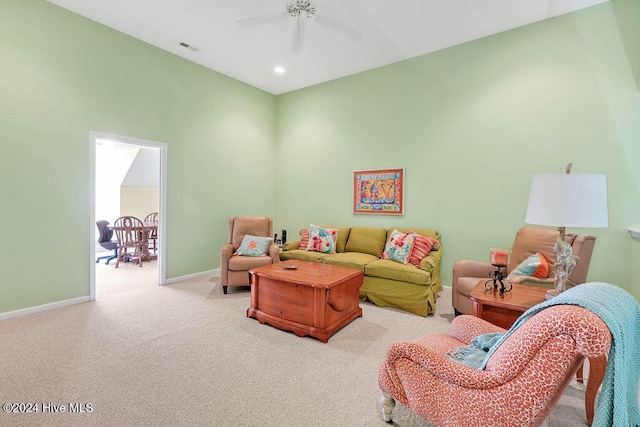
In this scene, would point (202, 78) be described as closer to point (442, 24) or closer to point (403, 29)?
point (403, 29)

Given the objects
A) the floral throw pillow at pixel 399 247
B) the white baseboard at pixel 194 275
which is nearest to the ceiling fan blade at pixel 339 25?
the floral throw pillow at pixel 399 247

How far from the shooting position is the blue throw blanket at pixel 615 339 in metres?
0.96

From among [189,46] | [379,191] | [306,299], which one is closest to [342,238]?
[379,191]

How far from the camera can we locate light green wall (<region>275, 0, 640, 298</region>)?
3080 mm

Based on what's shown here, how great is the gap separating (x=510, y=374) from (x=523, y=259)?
2371mm

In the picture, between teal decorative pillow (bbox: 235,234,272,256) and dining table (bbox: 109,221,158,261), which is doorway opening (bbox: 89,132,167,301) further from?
teal decorative pillow (bbox: 235,234,272,256)

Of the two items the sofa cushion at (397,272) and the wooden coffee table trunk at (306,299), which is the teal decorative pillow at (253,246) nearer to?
the wooden coffee table trunk at (306,299)

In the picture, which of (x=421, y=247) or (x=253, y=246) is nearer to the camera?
(x=421, y=247)

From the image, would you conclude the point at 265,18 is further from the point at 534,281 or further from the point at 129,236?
the point at 129,236

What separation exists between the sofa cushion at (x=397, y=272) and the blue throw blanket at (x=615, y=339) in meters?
2.05

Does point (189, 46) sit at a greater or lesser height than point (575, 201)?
greater

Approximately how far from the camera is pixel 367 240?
4387mm

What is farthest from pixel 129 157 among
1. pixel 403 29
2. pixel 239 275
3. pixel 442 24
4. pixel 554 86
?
pixel 554 86

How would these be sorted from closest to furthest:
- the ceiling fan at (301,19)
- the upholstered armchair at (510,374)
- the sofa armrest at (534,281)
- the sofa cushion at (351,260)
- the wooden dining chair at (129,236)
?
the upholstered armchair at (510,374)
the sofa armrest at (534,281)
the ceiling fan at (301,19)
the sofa cushion at (351,260)
the wooden dining chair at (129,236)
